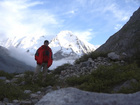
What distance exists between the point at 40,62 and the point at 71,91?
5.40 m

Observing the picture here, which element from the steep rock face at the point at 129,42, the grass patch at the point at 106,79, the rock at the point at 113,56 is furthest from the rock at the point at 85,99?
the steep rock face at the point at 129,42

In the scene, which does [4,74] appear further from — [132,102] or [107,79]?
[132,102]

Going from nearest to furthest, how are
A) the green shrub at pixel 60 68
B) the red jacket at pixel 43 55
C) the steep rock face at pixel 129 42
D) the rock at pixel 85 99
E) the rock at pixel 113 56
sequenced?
the rock at pixel 85 99 → the red jacket at pixel 43 55 → the rock at pixel 113 56 → the steep rock face at pixel 129 42 → the green shrub at pixel 60 68

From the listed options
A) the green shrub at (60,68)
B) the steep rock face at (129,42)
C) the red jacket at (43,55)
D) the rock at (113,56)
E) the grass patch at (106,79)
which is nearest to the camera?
the grass patch at (106,79)

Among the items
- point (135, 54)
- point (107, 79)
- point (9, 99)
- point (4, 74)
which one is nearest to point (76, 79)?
point (107, 79)

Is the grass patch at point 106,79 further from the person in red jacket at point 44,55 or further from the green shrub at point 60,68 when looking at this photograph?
the green shrub at point 60,68

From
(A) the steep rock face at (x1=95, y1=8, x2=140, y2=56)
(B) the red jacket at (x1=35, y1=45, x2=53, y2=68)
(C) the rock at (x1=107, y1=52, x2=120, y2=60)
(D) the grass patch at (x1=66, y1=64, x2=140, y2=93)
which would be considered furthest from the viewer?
(A) the steep rock face at (x1=95, y1=8, x2=140, y2=56)

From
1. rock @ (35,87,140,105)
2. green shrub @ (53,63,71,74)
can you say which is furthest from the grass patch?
green shrub @ (53,63,71,74)

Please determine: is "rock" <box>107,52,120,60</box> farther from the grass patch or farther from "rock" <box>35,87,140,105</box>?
"rock" <box>35,87,140,105</box>

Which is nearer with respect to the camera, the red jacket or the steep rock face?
the red jacket

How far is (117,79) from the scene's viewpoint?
237 inches

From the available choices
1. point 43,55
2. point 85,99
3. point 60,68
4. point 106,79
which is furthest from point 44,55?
point 85,99

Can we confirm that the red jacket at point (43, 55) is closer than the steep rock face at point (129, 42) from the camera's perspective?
Yes

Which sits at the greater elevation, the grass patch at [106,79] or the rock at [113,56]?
the rock at [113,56]
